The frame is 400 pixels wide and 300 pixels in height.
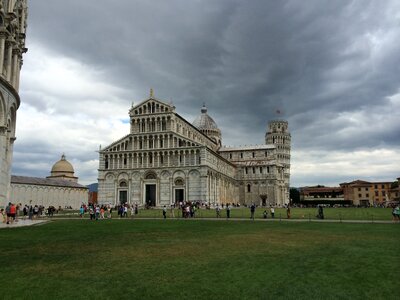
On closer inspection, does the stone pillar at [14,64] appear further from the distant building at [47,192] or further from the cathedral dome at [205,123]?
the cathedral dome at [205,123]

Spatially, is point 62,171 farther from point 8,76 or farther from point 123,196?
point 8,76

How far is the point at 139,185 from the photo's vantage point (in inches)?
2837

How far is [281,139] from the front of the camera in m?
124

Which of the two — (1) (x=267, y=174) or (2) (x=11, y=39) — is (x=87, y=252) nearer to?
(2) (x=11, y=39)

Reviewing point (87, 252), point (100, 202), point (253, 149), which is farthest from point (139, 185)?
point (87, 252)

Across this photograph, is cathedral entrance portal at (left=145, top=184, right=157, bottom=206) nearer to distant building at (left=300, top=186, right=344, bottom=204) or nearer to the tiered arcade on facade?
the tiered arcade on facade

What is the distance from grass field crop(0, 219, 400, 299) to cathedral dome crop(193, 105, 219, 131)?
93006 mm

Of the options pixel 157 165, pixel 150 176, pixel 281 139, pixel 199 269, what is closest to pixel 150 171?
pixel 150 176

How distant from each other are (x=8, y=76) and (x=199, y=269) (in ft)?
75.9

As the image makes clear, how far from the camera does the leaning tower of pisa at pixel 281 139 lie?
123 m

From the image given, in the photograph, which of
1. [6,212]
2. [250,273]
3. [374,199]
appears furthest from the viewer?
[374,199]

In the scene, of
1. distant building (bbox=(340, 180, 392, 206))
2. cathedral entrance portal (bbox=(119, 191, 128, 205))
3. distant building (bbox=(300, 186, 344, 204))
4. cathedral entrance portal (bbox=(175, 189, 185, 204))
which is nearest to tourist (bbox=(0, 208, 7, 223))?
cathedral entrance portal (bbox=(175, 189, 185, 204))

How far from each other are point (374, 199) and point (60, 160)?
10651cm

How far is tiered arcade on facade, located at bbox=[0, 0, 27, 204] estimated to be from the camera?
2548 cm
